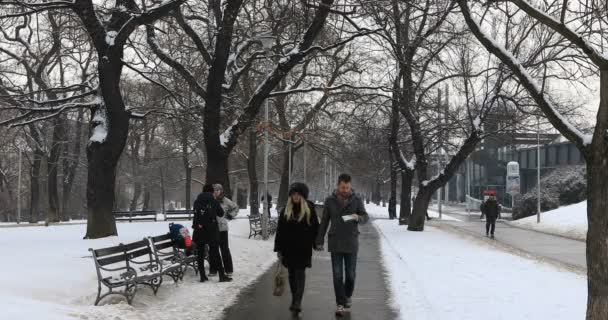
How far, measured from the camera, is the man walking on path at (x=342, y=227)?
8.02 m

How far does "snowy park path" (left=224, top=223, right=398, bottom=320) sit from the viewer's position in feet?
26.7

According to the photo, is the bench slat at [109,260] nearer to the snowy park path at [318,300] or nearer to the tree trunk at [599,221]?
the snowy park path at [318,300]

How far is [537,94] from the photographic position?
7.75 metres

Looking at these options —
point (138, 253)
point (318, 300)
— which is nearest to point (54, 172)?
point (138, 253)

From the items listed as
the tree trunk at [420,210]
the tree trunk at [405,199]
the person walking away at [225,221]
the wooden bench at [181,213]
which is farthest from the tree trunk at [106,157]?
the wooden bench at [181,213]

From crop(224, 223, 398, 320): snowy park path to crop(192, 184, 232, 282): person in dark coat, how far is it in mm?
938

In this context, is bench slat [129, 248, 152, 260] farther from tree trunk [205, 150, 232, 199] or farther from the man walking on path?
tree trunk [205, 150, 232, 199]

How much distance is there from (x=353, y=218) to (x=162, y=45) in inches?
547

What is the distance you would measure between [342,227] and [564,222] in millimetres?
27724

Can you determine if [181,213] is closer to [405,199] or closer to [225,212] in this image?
[405,199]

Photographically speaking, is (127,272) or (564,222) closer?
(127,272)

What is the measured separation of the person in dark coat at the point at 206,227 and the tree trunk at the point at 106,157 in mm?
5669

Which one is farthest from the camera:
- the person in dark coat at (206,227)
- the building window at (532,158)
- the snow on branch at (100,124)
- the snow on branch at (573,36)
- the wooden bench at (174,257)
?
the building window at (532,158)

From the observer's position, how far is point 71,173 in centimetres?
4181
